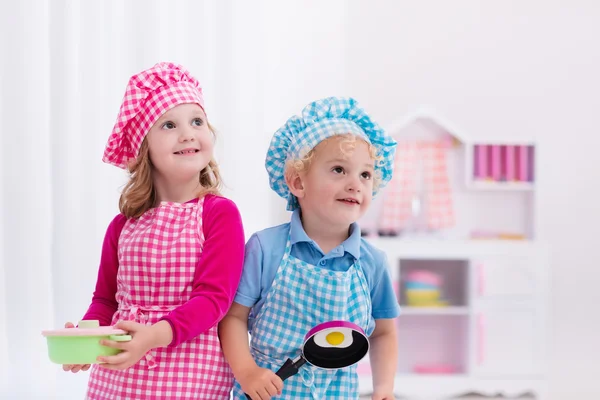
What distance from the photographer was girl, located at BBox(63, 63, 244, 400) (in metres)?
1.26

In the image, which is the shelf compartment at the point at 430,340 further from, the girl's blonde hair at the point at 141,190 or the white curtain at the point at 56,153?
the girl's blonde hair at the point at 141,190

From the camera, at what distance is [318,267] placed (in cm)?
130

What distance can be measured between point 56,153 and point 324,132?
3.70ft

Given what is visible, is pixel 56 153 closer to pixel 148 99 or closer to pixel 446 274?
pixel 148 99

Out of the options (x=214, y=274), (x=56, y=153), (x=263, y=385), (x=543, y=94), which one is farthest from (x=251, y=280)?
(x=543, y=94)

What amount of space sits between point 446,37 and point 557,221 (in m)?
0.96

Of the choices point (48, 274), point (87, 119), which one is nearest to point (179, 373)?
point (48, 274)

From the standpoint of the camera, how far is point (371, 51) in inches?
131

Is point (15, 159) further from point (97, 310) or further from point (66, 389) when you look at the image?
point (97, 310)

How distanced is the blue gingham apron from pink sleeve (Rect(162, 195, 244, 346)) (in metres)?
0.08

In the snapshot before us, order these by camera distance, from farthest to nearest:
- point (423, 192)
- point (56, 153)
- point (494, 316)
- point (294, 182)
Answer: point (423, 192) < point (494, 316) < point (56, 153) < point (294, 182)

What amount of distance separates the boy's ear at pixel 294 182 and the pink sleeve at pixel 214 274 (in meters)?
0.11

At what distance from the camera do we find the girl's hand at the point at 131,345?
1.14 m

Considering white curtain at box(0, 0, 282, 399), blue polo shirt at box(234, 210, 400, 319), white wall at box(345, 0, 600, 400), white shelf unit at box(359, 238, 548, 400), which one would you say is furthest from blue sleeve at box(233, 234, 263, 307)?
white wall at box(345, 0, 600, 400)
